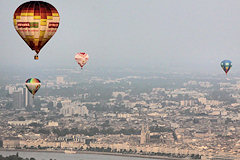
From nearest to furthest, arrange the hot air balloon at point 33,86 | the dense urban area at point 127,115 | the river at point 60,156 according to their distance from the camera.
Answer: the hot air balloon at point 33,86
the river at point 60,156
the dense urban area at point 127,115

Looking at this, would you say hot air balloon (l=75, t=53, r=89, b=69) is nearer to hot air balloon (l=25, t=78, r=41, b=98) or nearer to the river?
the river

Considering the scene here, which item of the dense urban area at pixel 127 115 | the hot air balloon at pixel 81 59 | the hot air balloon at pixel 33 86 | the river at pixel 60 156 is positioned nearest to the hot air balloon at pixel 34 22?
the hot air balloon at pixel 33 86

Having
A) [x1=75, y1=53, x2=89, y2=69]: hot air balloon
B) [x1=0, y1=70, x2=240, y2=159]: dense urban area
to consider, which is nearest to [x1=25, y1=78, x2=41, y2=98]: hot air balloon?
[x1=75, y1=53, x2=89, y2=69]: hot air balloon

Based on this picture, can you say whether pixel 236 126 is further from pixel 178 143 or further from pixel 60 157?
pixel 60 157

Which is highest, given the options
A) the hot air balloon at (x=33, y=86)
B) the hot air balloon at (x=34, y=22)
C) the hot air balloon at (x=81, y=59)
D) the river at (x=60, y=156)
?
the hot air balloon at (x=34, y=22)

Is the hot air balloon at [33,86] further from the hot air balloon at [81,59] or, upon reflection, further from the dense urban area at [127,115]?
the dense urban area at [127,115]

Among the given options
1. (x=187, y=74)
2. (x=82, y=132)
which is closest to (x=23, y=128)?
(x=82, y=132)
